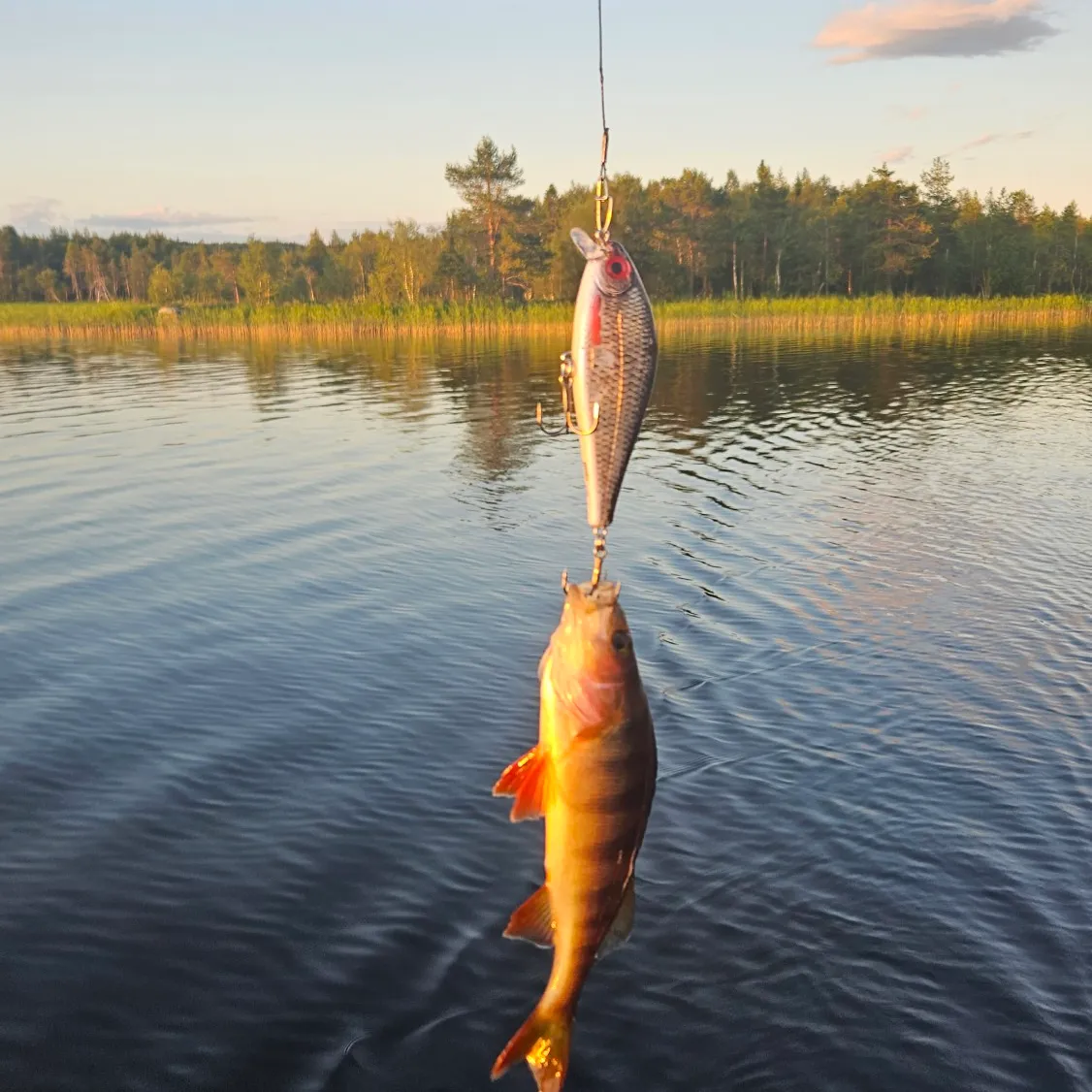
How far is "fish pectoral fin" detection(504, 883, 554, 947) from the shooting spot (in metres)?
3.82

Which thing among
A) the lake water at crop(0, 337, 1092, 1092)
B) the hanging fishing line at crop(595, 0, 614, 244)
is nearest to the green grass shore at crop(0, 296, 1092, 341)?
the lake water at crop(0, 337, 1092, 1092)

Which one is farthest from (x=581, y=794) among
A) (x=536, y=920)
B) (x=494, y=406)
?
(x=494, y=406)

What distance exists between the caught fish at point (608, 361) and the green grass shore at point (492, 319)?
76409 mm

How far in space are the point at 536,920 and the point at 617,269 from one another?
232 cm

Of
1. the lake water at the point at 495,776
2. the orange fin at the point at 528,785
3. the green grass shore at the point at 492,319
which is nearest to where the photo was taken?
the orange fin at the point at 528,785

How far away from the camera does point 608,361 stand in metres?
3.61

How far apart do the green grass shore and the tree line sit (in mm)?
23872

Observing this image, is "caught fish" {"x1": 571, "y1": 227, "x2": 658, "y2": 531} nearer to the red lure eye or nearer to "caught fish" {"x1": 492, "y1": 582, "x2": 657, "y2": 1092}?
the red lure eye

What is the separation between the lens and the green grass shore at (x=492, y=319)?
81.2 meters

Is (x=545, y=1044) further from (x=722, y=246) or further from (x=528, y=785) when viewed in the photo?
(x=722, y=246)

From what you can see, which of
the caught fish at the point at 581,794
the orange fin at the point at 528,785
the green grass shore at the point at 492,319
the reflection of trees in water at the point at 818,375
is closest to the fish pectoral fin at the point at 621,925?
the caught fish at the point at 581,794

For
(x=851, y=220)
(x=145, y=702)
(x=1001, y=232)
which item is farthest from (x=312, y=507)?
(x=1001, y=232)

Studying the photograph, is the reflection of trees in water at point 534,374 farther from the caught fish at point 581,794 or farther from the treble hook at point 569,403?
the caught fish at point 581,794

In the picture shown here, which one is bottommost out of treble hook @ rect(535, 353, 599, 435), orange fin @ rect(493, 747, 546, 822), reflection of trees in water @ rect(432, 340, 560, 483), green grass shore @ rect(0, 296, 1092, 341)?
reflection of trees in water @ rect(432, 340, 560, 483)
